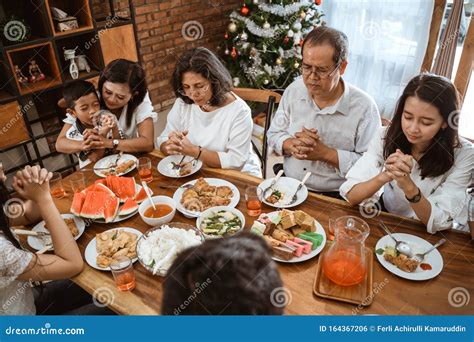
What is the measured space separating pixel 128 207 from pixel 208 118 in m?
0.85

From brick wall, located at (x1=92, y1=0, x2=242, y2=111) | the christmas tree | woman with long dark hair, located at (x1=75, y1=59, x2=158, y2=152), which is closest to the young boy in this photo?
woman with long dark hair, located at (x1=75, y1=59, x2=158, y2=152)

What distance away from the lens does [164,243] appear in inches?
53.7

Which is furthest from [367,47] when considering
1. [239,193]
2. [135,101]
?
[239,193]

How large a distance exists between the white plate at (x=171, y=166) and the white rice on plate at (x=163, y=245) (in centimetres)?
50

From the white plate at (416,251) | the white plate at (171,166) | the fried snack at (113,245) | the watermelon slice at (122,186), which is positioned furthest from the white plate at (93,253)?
the white plate at (416,251)

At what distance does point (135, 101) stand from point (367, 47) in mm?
2886

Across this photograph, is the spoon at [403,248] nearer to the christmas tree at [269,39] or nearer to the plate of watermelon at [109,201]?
the plate of watermelon at [109,201]

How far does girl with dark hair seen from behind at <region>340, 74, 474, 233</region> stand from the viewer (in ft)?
4.65

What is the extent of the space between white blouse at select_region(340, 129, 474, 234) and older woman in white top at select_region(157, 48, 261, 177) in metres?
0.70

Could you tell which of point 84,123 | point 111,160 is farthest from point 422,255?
point 84,123

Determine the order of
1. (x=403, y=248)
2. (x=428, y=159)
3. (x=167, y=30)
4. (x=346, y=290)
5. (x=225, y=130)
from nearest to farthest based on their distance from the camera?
1. (x=346, y=290)
2. (x=403, y=248)
3. (x=428, y=159)
4. (x=225, y=130)
5. (x=167, y=30)

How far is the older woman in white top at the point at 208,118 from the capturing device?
6.59 ft

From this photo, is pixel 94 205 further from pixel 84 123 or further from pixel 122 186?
pixel 84 123

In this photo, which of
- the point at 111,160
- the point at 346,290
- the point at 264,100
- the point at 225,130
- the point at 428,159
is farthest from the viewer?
the point at 264,100
